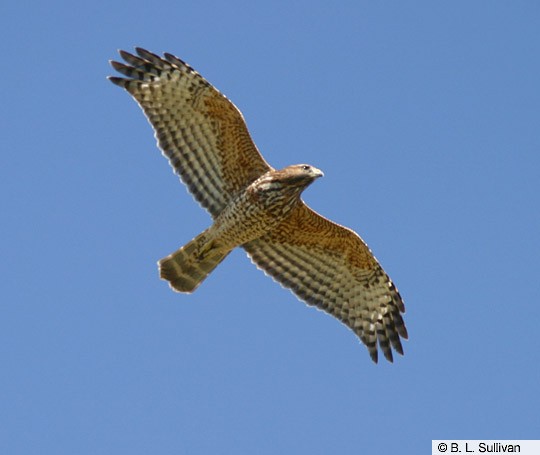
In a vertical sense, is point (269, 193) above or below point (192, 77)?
below

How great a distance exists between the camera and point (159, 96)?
14.4 meters

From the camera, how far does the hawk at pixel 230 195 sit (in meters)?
14.1

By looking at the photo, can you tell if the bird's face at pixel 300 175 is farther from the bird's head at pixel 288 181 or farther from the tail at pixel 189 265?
the tail at pixel 189 265

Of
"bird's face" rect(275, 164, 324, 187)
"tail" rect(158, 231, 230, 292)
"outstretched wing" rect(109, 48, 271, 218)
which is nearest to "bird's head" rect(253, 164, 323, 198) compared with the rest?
"bird's face" rect(275, 164, 324, 187)

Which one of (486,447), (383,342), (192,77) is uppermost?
(192,77)

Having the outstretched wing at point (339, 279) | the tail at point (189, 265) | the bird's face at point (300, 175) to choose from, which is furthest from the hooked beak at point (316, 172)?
the tail at point (189, 265)

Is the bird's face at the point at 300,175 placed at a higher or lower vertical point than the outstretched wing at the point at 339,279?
higher

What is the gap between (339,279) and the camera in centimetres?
1532

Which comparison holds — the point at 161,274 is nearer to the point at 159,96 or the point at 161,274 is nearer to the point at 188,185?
the point at 188,185

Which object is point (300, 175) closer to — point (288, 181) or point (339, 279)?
point (288, 181)

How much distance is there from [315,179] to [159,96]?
7.02ft

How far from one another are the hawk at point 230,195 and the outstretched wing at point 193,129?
0.04 ft

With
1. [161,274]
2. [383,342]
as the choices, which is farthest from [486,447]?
[161,274]

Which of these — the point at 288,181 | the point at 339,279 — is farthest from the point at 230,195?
the point at 339,279
